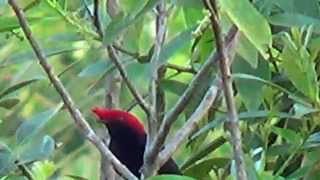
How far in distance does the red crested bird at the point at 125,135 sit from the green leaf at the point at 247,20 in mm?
585

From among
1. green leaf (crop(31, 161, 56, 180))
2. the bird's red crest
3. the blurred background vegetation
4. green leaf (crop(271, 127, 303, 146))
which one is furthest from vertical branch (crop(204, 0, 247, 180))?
the bird's red crest

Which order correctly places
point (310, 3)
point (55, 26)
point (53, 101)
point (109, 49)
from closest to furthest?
point (310, 3) < point (109, 49) < point (55, 26) < point (53, 101)

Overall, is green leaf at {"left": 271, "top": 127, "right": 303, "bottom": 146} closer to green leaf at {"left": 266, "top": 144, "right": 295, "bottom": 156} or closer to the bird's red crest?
green leaf at {"left": 266, "top": 144, "right": 295, "bottom": 156}

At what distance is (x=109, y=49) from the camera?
98cm

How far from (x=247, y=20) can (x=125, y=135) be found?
67cm

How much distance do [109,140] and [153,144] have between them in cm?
52

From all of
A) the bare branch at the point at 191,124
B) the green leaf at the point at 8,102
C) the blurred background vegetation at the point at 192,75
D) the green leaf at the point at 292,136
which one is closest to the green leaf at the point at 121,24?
the blurred background vegetation at the point at 192,75

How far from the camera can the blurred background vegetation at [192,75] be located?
0.84m

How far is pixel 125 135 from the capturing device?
129 centimetres

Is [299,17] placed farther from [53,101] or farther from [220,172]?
[53,101]

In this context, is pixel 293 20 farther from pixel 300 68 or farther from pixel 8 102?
pixel 8 102

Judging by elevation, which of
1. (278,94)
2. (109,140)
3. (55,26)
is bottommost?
(109,140)

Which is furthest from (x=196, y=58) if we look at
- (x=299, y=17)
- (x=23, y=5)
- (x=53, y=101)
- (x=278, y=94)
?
(x=53, y=101)

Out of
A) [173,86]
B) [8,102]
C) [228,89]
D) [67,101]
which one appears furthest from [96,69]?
[228,89]
